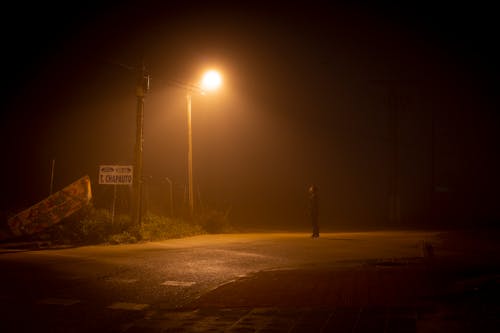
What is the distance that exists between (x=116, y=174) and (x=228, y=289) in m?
12.0

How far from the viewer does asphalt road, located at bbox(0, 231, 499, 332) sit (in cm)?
763

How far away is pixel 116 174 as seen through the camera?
2105cm

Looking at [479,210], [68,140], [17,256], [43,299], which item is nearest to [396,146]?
[479,210]

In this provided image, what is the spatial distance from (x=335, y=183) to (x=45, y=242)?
135 ft

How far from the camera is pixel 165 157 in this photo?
42.5m

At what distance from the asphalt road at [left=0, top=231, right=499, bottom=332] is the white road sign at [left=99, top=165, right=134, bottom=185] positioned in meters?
5.06

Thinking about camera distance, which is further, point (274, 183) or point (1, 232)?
point (274, 183)

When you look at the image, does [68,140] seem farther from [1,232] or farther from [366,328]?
[366,328]

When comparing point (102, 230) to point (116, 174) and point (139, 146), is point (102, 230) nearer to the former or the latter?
point (116, 174)

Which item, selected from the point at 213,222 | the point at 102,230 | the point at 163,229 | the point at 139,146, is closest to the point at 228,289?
the point at 102,230

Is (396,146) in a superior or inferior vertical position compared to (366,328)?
superior

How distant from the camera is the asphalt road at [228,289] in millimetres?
7633

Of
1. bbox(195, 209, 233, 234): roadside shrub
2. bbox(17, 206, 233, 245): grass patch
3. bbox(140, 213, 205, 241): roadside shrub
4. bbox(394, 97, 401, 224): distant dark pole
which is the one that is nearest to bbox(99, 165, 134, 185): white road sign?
bbox(17, 206, 233, 245): grass patch

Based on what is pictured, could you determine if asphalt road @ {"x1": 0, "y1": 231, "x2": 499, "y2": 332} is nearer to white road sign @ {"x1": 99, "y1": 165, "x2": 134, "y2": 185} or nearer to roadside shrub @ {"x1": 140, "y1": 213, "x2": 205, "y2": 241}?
roadside shrub @ {"x1": 140, "y1": 213, "x2": 205, "y2": 241}
